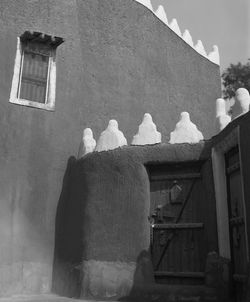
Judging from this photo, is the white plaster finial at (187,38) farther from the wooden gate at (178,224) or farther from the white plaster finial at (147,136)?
the wooden gate at (178,224)

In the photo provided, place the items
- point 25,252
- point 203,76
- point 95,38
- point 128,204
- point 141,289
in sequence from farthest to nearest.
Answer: point 203,76 < point 95,38 < point 25,252 < point 128,204 < point 141,289

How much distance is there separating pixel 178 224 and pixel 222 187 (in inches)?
43.4

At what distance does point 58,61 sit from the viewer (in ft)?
33.7

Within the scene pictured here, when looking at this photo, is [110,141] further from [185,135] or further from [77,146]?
[185,135]

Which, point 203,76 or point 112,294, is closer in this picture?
point 112,294

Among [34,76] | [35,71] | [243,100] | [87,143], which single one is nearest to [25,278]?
[87,143]

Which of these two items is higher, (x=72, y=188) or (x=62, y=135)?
(x=62, y=135)

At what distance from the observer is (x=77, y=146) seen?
994cm

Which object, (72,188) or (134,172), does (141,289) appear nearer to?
(134,172)

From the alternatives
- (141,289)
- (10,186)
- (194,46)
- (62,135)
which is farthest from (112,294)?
(194,46)

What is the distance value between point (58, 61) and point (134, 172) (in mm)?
3557

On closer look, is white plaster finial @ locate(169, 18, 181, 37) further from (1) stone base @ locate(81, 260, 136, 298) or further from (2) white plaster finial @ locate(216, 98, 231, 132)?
(1) stone base @ locate(81, 260, 136, 298)

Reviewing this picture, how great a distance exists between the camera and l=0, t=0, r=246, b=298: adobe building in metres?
8.07

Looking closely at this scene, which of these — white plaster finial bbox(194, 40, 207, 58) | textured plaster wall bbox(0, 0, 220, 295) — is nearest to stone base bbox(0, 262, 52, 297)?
textured plaster wall bbox(0, 0, 220, 295)
